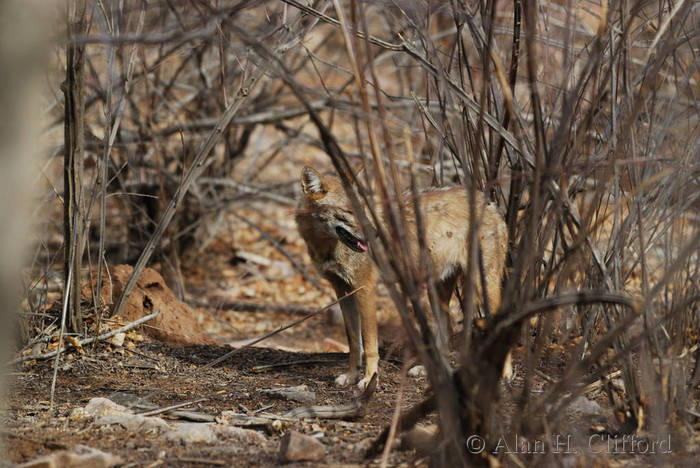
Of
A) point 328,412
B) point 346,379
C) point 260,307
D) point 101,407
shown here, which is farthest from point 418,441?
point 260,307

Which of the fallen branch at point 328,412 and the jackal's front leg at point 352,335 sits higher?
the jackal's front leg at point 352,335

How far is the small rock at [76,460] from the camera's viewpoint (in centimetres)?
275

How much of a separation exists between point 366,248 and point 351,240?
0.14 metres

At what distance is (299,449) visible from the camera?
3.10 m

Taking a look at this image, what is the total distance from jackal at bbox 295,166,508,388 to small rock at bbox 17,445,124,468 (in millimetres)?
2313

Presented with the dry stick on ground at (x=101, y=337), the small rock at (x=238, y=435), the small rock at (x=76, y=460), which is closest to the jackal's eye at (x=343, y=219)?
the dry stick on ground at (x=101, y=337)

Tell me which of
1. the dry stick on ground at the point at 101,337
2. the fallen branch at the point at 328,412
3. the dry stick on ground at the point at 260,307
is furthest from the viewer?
the dry stick on ground at the point at 260,307

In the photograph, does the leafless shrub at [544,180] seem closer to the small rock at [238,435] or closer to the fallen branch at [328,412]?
the fallen branch at [328,412]

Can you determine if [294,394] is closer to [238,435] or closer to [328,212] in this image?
[238,435]

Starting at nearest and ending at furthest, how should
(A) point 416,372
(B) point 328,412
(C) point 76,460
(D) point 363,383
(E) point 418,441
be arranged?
(C) point 76,460
(E) point 418,441
(B) point 328,412
(D) point 363,383
(A) point 416,372

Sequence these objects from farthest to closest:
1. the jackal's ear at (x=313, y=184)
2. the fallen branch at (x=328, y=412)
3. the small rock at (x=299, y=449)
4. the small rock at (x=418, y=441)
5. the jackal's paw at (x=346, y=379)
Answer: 1. the jackal's ear at (x=313, y=184)
2. the jackal's paw at (x=346, y=379)
3. the fallen branch at (x=328, y=412)
4. the small rock at (x=299, y=449)
5. the small rock at (x=418, y=441)

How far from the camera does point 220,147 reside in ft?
32.0

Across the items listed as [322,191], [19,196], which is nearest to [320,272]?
[322,191]

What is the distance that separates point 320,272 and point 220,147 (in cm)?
458
